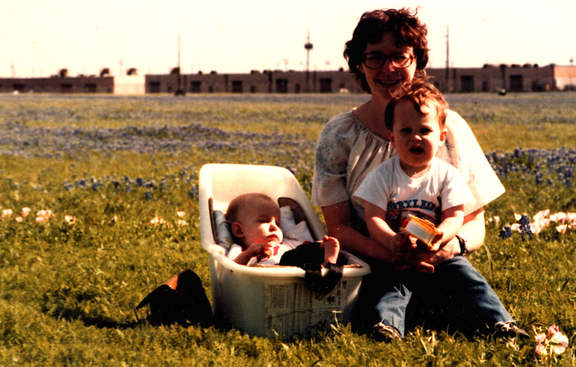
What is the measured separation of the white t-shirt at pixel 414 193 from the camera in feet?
10.5

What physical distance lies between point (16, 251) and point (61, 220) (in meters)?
0.77

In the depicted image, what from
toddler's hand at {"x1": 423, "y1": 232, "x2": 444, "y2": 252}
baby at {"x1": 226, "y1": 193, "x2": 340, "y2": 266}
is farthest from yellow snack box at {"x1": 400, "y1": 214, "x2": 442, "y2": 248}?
baby at {"x1": 226, "y1": 193, "x2": 340, "y2": 266}

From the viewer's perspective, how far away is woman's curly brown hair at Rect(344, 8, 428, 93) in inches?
138

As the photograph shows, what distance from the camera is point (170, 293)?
337 centimetres

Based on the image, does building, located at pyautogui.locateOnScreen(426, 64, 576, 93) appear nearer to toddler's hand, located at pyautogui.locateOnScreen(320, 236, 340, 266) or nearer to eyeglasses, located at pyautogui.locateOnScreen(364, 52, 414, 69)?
eyeglasses, located at pyautogui.locateOnScreen(364, 52, 414, 69)

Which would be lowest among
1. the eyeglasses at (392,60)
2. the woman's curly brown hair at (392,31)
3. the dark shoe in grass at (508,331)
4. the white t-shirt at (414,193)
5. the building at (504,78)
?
the dark shoe in grass at (508,331)

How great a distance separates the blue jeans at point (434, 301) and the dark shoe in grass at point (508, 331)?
36 mm

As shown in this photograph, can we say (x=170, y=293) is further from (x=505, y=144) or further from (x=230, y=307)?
(x=505, y=144)

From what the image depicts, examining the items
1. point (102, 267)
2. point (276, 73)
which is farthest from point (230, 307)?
point (276, 73)

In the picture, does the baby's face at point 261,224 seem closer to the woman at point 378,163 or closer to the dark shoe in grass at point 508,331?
the woman at point 378,163

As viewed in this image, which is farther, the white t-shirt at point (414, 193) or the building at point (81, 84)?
the building at point (81, 84)

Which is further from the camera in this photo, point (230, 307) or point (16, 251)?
point (16, 251)

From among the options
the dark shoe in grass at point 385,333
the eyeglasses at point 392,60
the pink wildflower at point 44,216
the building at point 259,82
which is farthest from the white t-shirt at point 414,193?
the building at point 259,82

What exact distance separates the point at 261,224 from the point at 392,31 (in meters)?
1.34
